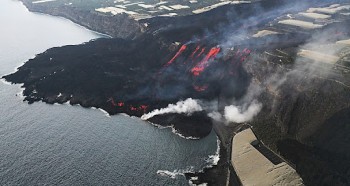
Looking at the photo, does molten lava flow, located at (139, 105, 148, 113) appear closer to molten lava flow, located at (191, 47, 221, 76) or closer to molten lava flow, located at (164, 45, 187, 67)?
molten lava flow, located at (191, 47, 221, 76)

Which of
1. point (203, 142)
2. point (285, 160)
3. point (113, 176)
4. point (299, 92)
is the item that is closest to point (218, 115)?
point (203, 142)

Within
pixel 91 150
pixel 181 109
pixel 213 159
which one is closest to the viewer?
pixel 213 159

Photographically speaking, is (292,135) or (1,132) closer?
(292,135)

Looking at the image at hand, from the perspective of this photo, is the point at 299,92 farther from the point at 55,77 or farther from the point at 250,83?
the point at 55,77

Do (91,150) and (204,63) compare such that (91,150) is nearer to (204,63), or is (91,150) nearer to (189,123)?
(189,123)

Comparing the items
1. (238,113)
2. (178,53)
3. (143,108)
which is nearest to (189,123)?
(238,113)

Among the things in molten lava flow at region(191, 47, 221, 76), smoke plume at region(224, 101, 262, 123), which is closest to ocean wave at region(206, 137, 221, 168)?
smoke plume at region(224, 101, 262, 123)
